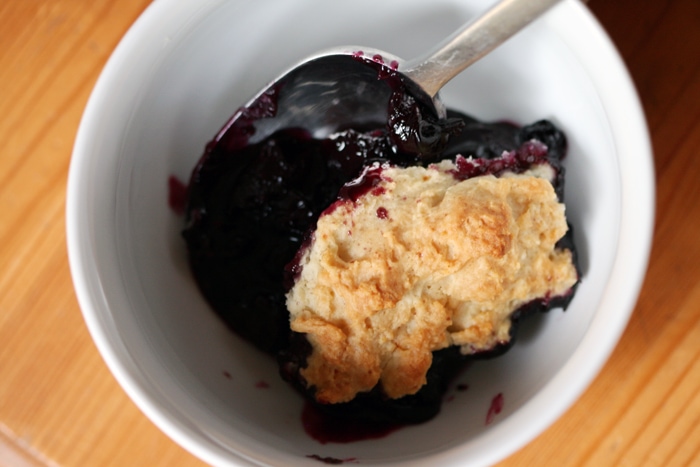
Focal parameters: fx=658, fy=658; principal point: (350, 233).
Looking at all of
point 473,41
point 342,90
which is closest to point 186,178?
point 342,90

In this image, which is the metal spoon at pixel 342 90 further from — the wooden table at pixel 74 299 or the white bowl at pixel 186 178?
the wooden table at pixel 74 299

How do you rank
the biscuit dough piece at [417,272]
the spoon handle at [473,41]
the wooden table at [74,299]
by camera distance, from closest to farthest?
1. the spoon handle at [473,41]
2. the biscuit dough piece at [417,272]
3. the wooden table at [74,299]

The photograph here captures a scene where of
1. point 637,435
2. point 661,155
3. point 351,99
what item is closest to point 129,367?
point 351,99

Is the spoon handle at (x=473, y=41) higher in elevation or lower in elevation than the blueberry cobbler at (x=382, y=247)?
higher

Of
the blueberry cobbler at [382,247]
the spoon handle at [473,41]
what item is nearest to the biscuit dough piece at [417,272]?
the blueberry cobbler at [382,247]

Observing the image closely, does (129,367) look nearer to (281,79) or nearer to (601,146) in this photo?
(281,79)

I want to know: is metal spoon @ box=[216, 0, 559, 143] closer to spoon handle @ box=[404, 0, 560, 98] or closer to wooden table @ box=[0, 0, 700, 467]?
spoon handle @ box=[404, 0, 560, 98]

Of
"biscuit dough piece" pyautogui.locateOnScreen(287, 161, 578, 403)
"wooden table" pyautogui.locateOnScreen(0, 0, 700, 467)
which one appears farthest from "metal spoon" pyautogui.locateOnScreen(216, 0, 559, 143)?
"wooden table" pyautogui.locateOnScreen(0, 0, 700, 467)

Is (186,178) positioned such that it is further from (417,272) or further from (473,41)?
(473,41)
